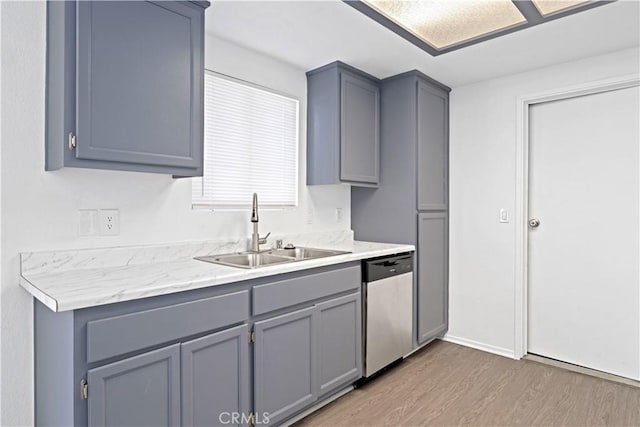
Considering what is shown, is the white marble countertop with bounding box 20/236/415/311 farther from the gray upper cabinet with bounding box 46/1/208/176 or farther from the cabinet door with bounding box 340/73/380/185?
the cabinet door with bounding box 340/73/380/185

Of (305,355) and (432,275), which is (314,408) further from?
(432,275)

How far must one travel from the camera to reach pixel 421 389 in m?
2.57

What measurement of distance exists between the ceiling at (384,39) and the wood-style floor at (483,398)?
7.48ft

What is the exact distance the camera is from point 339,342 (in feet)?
7.79

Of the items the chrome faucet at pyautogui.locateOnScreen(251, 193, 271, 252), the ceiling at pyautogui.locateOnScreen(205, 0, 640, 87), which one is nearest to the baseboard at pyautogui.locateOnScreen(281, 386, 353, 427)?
the chrome faucet at pyautogui.locateOnScreen(251, 193, 271, 252)

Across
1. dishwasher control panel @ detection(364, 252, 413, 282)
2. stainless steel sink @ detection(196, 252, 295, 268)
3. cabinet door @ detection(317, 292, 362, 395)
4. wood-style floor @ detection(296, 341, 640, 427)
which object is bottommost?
wood-style floor @ detection(296, 341, 640, 427)

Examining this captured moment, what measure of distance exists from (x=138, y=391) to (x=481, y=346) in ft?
9.12

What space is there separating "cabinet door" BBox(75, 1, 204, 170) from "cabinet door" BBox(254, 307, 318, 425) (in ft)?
3.13

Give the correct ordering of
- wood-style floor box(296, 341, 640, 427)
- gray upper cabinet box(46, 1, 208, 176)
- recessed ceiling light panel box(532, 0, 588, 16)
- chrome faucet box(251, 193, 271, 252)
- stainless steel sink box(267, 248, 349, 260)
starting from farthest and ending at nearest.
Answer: stainless steel sink box(267, 248, 349, 260)
chrome faucet box(251, 193, 271, 252)
wood-style floor box(296, 341, 640, 427)
recessed ceiling light panel box(532, 0, 588, 16)
gray upper cabinet box(46, 1, 208, 176)

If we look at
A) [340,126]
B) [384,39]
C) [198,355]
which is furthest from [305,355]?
[384,39]

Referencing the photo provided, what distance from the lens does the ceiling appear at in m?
2.13

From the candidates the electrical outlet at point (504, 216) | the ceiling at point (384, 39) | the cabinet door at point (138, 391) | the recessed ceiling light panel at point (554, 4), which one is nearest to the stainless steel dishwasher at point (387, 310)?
the electrical outlet at point (504, 216)

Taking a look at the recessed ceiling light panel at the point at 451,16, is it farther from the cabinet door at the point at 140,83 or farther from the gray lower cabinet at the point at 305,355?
the gray lower cabinet at the point at 305,355

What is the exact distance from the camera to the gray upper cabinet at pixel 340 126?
2.91 m
